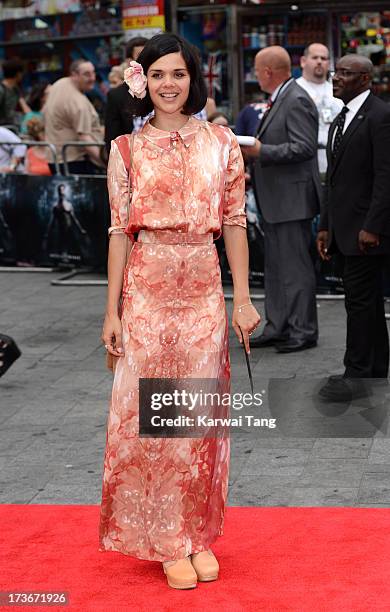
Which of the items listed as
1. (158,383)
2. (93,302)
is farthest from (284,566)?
(93,302)

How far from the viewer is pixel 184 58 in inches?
191

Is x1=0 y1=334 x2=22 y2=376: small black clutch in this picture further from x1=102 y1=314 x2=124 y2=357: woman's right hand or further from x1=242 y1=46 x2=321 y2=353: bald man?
x1=242 y1=46 x2=321 y2=353: bald man

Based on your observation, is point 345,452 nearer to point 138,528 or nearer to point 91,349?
A: point 138,528

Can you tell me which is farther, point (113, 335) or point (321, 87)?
point (321, 87)

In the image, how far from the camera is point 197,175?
4848 mm

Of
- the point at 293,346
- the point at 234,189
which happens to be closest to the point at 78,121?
the point at 293,346

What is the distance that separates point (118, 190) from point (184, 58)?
0.54 m

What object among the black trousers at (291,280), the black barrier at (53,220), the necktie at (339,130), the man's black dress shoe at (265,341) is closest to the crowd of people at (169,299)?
the necktie at (339,130)

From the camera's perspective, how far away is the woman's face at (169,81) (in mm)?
4836

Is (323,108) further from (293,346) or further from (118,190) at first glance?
(118,190)

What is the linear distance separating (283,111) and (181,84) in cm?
412

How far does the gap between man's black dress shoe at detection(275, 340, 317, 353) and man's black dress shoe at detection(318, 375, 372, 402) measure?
4.41ft

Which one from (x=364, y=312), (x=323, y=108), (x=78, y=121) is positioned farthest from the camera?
A: (x=78, y=121)

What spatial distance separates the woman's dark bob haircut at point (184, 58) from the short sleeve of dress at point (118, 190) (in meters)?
0.20
